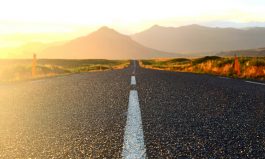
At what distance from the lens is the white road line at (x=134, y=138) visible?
2.56 m

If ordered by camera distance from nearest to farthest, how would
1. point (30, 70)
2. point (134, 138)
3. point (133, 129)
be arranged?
point (134, 138) < point (133, 129) < point (30, 70)

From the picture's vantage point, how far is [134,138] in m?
3.04

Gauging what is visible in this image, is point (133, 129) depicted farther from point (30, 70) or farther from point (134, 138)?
point (30, 70)

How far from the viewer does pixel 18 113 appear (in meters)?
4.72

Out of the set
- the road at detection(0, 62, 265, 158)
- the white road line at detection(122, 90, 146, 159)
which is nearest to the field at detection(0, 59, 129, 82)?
the road at detection(0, 62, 265, 158)

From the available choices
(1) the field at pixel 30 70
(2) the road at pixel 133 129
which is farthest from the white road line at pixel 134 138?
(1) the field at pixel 30 70

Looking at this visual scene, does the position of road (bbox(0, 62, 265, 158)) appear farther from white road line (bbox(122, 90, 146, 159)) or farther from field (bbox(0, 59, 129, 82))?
field (bbox(0, 59, 129, 82))

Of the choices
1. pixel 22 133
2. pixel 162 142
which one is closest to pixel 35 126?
pixel 22 133

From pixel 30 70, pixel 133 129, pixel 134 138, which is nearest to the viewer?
pixel 134 138

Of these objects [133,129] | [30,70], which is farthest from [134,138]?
[30,70]

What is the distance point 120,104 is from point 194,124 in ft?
5.67

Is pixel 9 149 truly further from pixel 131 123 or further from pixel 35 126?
pixel 131 123

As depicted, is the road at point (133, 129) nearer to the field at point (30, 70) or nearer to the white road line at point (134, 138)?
the white road line at point (134, 138)

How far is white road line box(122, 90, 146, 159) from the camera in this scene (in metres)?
2.56
